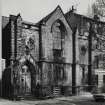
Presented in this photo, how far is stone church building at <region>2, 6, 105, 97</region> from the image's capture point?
30.9 metres

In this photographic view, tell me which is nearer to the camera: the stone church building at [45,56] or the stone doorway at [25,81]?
the stone church building at [45,56]

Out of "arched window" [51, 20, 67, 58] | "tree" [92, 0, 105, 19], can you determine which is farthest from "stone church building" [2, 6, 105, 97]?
"tree" [92, 0, 105, 19]

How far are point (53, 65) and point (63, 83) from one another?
10.5ft

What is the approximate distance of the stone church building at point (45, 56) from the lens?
101ft

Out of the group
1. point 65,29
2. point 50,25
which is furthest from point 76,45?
point 50,25

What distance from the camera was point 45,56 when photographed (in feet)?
111

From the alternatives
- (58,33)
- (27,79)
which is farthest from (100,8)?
(27,79)

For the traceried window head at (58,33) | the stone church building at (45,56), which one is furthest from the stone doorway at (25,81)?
the traceried window head at (58,33)

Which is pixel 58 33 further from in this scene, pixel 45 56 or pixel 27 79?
pixel 27 79

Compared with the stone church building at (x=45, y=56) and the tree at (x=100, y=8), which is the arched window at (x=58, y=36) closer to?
the stone church building at (x=45, y=56)

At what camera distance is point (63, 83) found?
117 ft

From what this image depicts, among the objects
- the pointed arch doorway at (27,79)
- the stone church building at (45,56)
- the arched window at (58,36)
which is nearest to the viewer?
the stone church building at (45,56)

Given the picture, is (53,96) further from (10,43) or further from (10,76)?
(10,43)

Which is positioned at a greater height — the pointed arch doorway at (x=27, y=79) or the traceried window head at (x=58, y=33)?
the traceried window head at (x=58, y=33)
